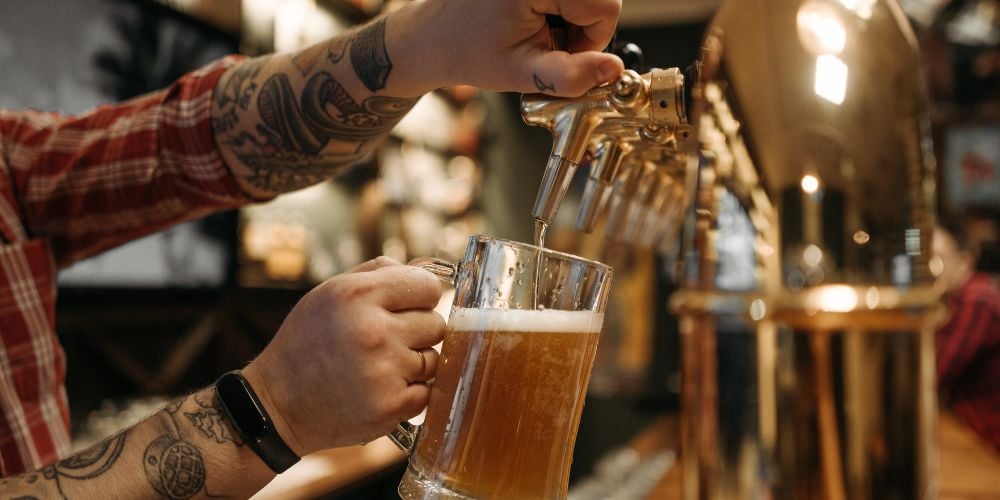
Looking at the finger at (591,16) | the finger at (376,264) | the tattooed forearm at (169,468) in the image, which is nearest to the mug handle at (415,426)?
the finger at (376,264)

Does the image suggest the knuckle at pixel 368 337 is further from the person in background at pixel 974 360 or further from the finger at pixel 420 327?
the person in background at pixel 974 360

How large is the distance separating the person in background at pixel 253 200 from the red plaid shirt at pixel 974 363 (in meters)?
2.91

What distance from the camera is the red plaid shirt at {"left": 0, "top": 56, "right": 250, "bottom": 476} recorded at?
110cm

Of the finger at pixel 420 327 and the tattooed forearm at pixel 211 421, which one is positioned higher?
the finger at pixel 420 327

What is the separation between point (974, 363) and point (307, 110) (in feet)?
10.6

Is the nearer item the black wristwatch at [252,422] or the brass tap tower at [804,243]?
the black wristwatch at [252,422]

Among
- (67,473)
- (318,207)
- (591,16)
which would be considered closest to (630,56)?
(591,16)

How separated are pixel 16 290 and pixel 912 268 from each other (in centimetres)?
124

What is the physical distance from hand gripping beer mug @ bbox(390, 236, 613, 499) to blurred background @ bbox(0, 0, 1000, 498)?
482mm

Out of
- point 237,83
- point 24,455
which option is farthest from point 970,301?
point 24,455

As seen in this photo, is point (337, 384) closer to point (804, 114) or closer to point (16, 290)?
point (804, 114)

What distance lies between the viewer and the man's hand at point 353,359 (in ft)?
2.01

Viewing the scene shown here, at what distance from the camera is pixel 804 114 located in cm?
78

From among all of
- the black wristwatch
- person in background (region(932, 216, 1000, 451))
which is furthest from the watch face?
person in background (region(932, 216, 1000, 451))
